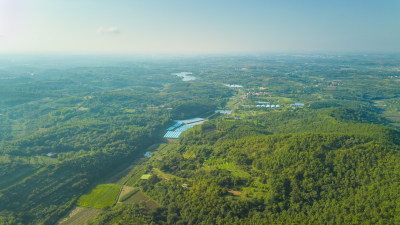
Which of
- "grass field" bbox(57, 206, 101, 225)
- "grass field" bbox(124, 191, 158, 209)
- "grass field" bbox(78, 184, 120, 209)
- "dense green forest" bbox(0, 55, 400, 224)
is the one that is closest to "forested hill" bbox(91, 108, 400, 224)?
"dense green forest" bbox(0, 55, 400, 224)

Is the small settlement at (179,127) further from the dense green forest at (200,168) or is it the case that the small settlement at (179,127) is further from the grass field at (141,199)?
the grass field at (141,199)

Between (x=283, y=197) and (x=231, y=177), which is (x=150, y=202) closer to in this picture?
(x=231, y=177)

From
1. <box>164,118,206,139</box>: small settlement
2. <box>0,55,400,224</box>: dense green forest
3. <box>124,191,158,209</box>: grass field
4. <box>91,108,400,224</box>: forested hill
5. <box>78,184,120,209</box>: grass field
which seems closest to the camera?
<box>91,108,400,224</box>: forested hill

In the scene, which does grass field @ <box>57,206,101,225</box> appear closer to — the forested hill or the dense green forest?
the dense green forest

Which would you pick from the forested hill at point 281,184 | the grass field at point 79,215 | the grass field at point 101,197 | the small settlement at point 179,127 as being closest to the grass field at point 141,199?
the forested hill at point 281,184

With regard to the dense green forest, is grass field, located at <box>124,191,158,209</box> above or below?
below
